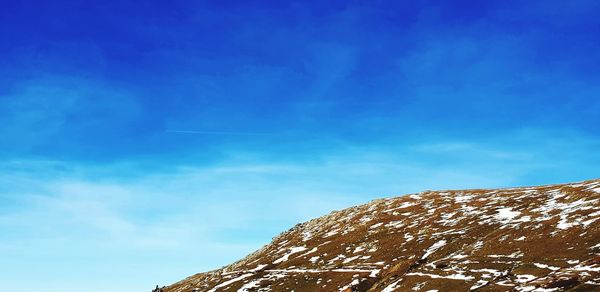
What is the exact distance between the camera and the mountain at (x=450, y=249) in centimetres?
5681

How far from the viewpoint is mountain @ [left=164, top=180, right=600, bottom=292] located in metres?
56.8

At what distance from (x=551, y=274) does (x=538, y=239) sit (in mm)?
15683

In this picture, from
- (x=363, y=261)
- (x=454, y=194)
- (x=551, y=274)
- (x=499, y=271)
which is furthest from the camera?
(x=454, y=194)

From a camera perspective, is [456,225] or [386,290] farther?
[456,225]

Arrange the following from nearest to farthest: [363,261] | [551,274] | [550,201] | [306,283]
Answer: [551,274] → [306,283] → [363,261] → [550,201]

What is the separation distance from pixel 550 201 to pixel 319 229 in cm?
5630

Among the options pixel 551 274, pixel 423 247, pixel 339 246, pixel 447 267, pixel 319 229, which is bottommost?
pixel 551 274

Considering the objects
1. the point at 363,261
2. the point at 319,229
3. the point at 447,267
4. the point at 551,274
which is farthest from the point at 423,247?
the point at 319,229

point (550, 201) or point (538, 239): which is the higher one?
point (550, 201)

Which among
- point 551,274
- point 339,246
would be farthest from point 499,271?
point 339,246

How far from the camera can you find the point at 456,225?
A: 3585 inches

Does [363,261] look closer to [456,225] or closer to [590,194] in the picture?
[456,225]

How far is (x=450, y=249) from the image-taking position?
7594cm

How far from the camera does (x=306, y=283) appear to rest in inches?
3098
